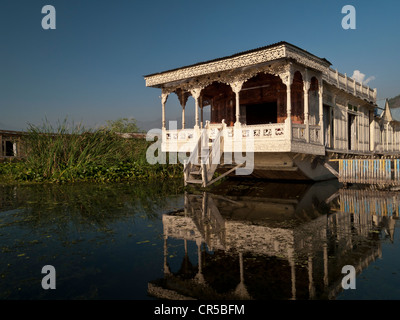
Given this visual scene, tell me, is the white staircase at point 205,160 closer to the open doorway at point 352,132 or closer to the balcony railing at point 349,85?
the balcony railing at point 349,85

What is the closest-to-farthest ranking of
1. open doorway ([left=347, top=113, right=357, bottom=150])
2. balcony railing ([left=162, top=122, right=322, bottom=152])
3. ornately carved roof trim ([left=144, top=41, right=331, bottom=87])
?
ornately carved roof trim ([left=144, top=41, right=331, bottom=87]) < balcony railing ([left=162, top=122, right=322, bottom=152]) < open doorway ([left=347, top=113, right=357, bottom=150])

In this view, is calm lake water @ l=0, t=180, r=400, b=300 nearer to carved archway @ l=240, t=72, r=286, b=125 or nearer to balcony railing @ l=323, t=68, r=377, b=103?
carved archway @ l=240, t=72, r=286, b=125

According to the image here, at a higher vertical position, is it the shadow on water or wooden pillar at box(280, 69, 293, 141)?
wooden pillar at box(280, 69, 293, 141)

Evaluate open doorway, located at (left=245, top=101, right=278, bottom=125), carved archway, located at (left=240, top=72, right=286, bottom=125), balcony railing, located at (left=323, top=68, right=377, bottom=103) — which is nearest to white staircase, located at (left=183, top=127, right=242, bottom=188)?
carved archway, located at (left=240, top=72, right=286, bottom=125)

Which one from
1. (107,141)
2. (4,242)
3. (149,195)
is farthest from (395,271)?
(107,141)

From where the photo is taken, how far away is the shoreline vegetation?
14891mm

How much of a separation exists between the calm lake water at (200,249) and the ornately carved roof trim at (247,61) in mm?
5786

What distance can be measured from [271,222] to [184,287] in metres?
3.59

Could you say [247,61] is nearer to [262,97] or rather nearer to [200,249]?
[262,97]

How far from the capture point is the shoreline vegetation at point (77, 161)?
14891 mm

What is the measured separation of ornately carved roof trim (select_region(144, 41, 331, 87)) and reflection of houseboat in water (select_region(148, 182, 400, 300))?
5733 mm

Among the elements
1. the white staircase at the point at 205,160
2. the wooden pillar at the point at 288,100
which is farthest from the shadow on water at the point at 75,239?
the wooden pillar at the point at 288,100

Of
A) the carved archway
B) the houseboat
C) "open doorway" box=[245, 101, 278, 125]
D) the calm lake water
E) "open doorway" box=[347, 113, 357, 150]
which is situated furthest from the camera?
"open doorway" box=[347, 113, 357, 150]

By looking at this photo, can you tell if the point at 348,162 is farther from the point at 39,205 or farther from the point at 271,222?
the point at 39,205
